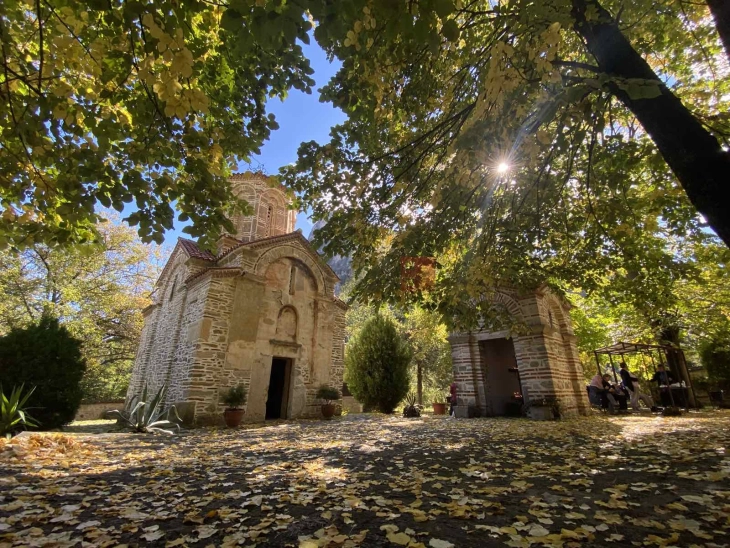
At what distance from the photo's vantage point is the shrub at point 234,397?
10.1 m

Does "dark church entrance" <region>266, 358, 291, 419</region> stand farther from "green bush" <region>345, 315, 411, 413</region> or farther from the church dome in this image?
the church dome

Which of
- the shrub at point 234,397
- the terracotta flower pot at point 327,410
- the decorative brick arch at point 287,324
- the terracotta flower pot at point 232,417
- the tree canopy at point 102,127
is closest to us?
the tree canopy at point 102,127

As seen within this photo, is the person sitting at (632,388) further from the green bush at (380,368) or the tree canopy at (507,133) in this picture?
the green bush at (380,368)

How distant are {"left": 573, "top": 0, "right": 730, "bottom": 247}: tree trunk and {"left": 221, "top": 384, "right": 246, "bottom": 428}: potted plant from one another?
10.8m

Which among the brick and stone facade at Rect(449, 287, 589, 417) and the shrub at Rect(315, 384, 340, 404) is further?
the shrub at Rect(315, 384, 340, 404)

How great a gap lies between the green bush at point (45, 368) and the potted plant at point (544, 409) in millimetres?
13236

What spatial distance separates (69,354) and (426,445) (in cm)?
1012

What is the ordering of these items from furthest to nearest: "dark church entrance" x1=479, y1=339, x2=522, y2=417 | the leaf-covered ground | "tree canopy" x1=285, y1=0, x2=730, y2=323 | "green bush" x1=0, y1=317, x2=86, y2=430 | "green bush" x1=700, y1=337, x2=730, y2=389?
"green bush" x1=700, y1=337, x2=730, y2=389, "dark church entrance" x1=479, y1=339, x2=522, y2=417, "green bush" x1=0, y1=317, x2=86, y2=430, "tree canopy" x1=285, y1=0, x2=730, y2=323, the leaf-covered ground

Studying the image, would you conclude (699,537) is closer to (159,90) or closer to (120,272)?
(159,90)

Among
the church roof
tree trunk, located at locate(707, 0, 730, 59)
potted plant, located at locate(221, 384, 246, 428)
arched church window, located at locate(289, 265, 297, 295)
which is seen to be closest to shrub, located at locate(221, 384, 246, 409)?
potted plant, located at locate(221, 384, 246, 428)

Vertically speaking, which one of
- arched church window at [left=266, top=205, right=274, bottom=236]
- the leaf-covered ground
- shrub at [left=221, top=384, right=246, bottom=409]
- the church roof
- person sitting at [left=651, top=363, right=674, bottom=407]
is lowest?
the leaf-covered ground

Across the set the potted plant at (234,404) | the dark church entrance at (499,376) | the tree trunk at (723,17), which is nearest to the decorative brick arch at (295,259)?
the potted plant at (234,404)

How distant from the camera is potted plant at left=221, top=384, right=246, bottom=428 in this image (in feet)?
32.2

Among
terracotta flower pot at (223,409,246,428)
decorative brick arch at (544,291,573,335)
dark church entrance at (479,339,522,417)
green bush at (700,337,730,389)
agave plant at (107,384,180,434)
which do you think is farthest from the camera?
green bush at (700,337,730,389)
